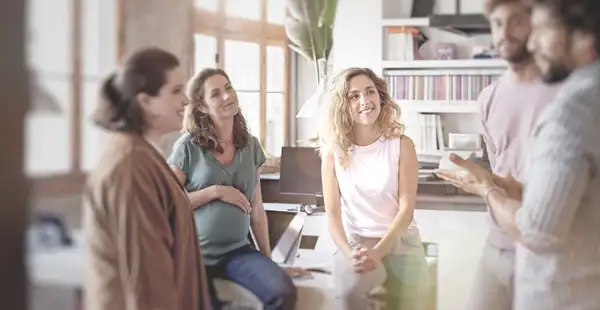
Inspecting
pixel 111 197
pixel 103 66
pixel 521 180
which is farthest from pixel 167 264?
pixel 521 180

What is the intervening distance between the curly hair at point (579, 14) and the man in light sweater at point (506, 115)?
0.10 ft

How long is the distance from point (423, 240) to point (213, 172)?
0.26 meters

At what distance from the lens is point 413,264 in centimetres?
85

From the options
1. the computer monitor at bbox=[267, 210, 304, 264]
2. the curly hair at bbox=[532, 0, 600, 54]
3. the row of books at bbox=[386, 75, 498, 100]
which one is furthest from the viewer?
the computer monitor at bbox=[267, 210, 304, 264]

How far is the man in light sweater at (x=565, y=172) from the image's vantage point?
0.68 meters

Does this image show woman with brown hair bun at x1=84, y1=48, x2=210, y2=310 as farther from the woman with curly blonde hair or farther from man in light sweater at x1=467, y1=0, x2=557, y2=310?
man in light sweater at x1=467, y1=0, x2=557, y2=310

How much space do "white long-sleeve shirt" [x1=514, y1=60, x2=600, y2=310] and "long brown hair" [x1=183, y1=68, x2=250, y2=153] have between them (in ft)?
1.12

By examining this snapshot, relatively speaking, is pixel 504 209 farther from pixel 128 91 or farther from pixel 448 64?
pixel 128 91

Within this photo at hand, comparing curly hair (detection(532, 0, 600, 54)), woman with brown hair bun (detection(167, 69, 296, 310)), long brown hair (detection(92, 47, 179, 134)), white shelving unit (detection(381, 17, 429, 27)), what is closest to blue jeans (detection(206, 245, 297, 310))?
woman with brown hair bun (detection(167, 69, 296, 310))

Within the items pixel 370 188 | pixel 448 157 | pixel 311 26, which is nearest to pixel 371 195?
pixel 370 188

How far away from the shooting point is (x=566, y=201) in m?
0.68

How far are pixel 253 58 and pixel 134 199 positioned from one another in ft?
0.74

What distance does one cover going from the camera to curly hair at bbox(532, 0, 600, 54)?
0.67 metres

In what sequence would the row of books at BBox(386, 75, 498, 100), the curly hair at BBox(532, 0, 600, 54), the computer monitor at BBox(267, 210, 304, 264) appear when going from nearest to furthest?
1. the curly hair at BBox(532, 0, 600, 54)
2. the row of books at BBox(386, 75, 498, 100)
3. the computer monitor at BBox(267, 210, 304, 264)
